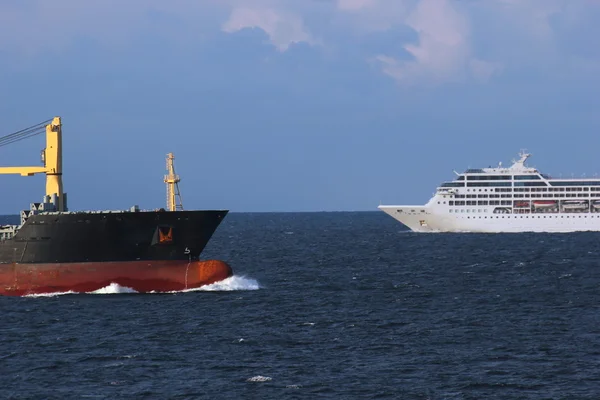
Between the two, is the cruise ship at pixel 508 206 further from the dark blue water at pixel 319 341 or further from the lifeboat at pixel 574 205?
the dark blue water at pixel 319 341

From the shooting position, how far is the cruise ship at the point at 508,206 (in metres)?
127

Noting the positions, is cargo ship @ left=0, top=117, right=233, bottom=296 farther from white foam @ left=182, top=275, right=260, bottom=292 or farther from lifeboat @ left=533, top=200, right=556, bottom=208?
lifeboat @ left=533, top=200, right=556, bottom=208

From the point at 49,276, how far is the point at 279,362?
2087 centimetres

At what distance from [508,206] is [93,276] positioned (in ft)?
288

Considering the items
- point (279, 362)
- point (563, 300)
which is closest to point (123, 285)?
point (279, 362)

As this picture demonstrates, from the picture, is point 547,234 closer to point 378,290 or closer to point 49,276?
point 378,290

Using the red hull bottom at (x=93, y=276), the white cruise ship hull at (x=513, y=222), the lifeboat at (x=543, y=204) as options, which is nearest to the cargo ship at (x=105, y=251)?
the red hull bottom at (x=93, y=276)

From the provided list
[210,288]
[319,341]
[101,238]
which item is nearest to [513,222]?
[210,288]

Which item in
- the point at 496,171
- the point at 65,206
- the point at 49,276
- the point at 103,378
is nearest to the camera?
the point at 103,378

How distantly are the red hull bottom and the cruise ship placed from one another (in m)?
80.7

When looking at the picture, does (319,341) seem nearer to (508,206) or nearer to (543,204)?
(508,206)

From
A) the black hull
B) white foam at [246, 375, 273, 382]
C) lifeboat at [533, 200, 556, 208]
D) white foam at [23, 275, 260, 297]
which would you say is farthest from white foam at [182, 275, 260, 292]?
lifeboat at [533, 200, 556, 208]

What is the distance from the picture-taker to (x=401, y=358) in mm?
33500

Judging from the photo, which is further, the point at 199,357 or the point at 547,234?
the point at 547,234
